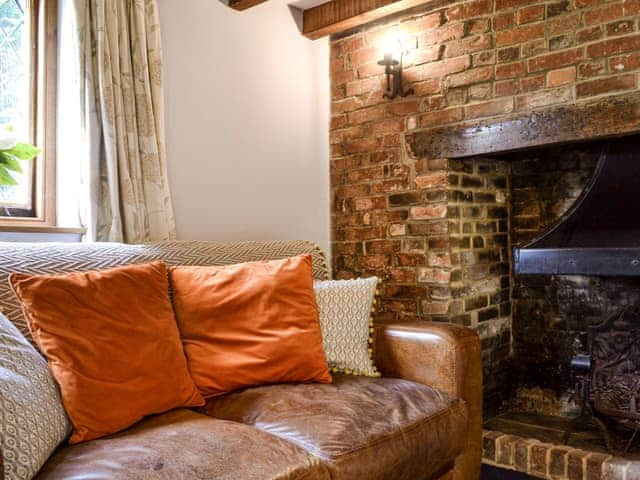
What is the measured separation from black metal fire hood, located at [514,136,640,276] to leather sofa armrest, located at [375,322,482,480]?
1.95 feet

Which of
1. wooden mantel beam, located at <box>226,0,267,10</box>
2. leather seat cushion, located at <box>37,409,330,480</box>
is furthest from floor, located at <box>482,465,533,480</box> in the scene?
wooden mantel beam, located at <box>226,0,267,10</box>

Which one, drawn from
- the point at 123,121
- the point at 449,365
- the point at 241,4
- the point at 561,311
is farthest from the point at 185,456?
the point at 241,4

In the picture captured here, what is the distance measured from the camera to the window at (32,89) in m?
2.18

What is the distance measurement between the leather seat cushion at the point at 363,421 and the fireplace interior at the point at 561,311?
2.50 feet

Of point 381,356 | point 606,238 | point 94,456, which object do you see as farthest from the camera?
point 606,238

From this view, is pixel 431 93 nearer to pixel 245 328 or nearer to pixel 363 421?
pixel 245 328

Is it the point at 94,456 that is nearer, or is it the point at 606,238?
the point at 94,456

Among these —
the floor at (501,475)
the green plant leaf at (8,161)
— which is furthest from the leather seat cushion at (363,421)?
the green plant leaf at (8,161)

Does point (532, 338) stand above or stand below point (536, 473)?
above

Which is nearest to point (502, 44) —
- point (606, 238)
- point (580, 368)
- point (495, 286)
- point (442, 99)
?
point (442, 99)

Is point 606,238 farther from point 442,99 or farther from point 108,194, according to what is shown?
point 108,194

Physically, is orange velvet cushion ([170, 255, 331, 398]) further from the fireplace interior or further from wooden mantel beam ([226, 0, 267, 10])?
wooden mantel beam ([226, 0, 267, 10])

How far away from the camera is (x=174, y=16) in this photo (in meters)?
2.52

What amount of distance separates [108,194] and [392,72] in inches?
56.6
